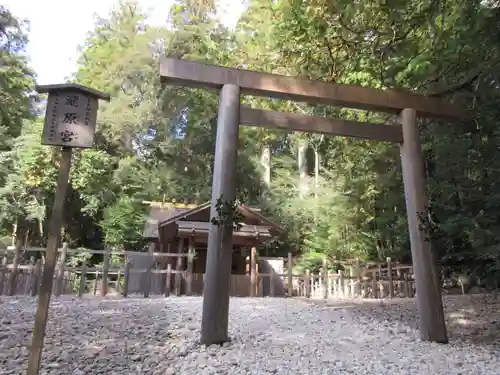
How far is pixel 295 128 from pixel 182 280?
308 inches

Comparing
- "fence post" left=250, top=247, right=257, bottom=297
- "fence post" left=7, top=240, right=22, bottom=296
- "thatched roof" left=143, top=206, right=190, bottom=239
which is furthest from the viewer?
"thatched roof" left=143, top=206, right=190, bottom=239

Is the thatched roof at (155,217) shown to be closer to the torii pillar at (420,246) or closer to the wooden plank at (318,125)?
the wooden plank at (318,125)

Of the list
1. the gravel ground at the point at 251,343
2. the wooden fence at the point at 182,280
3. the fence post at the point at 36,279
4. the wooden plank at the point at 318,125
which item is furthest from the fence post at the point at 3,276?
the wooden plank at the point at 318,125

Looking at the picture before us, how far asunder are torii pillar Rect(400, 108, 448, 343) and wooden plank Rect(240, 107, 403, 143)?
22cm

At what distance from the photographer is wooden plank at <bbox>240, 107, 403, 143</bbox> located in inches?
217

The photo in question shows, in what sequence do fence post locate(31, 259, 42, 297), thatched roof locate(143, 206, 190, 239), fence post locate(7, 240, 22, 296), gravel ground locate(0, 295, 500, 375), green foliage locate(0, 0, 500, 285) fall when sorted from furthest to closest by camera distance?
thatched roof locate(143, 206, 190, 239)
fence post locate(31, 259, 42, 297)
fence post locate(7, 240, 22, 296)
green foliage locate(0, 0, 500, 285)
gravel ground locate(0, 295, 500, 375)

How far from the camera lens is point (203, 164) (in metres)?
20.6

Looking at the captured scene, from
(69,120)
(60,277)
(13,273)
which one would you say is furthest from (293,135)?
(69,120)

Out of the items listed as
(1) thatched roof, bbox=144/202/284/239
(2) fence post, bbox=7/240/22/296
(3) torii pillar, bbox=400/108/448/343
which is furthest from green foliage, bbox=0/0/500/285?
(2) fence post, bbox=7/240/22/296

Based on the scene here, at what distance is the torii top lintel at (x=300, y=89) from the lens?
520 cm

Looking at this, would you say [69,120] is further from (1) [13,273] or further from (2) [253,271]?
(2) [253,271]

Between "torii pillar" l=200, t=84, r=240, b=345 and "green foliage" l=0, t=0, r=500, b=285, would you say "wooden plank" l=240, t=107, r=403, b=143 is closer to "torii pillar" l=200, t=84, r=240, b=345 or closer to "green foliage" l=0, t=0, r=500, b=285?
"torii pillar" l=200, t=84, r=240, b=345

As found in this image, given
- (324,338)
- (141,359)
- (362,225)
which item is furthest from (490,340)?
(362,225)

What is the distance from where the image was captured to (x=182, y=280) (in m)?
12.0
